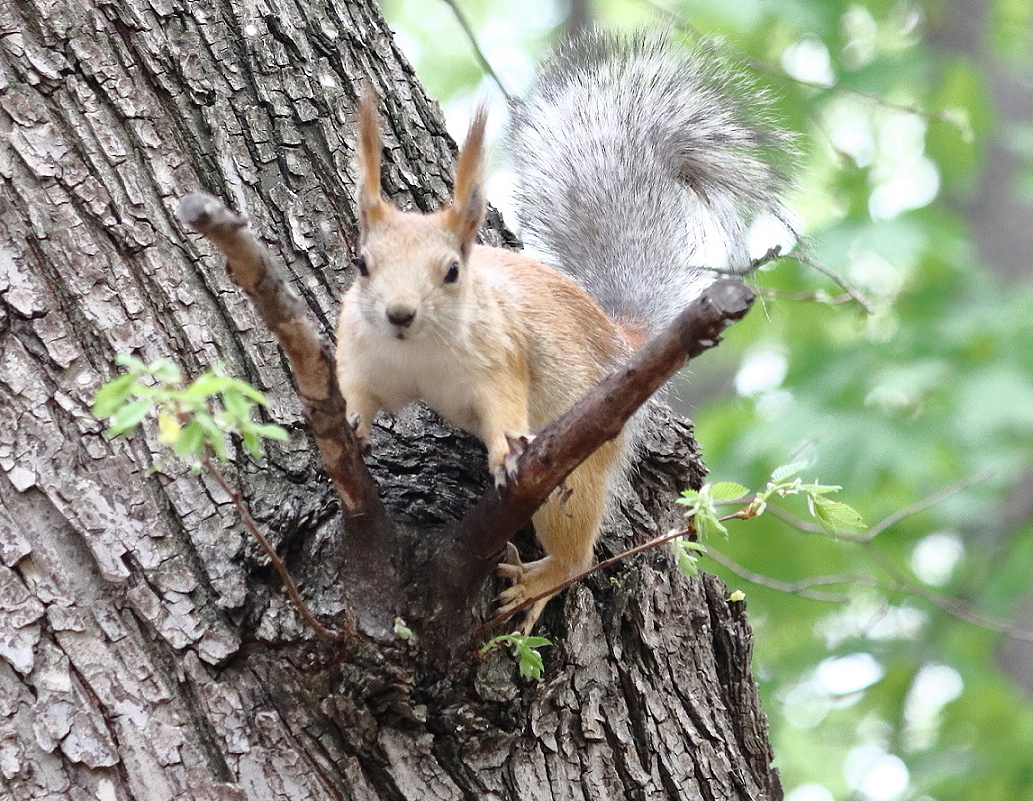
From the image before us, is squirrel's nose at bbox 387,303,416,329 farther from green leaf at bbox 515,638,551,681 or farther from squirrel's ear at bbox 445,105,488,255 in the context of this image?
green leaf at bbox 515,638,551,681

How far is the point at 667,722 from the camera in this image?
76.6 inches

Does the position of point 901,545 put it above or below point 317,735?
above

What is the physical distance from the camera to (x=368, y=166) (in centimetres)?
172

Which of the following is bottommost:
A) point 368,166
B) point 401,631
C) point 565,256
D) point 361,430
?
point 401,631

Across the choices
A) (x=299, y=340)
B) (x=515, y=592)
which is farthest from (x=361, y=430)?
(x=299, y=340)

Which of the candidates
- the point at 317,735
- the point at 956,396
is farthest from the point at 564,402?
the point at 956,396

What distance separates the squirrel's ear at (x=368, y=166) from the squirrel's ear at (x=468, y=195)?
0.37 feet

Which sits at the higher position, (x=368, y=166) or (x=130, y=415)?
(x=368, y=166)

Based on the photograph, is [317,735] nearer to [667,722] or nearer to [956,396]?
[667,722]

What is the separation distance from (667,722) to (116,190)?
4.11ft

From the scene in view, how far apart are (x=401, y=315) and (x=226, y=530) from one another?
1.31 ft

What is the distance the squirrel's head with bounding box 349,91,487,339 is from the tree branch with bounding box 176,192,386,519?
9.9 inches

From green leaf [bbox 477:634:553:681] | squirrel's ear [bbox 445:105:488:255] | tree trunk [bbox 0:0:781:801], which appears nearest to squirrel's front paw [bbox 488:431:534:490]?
tree trunk [bbox 0:0:781:801]

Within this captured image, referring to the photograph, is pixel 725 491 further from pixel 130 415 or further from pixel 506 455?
pixel 130 415
